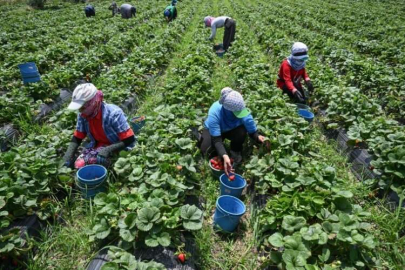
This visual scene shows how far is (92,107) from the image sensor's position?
3.29m

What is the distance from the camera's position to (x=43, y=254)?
2713 mm

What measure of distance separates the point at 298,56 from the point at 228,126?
2572mm

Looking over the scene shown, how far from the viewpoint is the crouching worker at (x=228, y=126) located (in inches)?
142

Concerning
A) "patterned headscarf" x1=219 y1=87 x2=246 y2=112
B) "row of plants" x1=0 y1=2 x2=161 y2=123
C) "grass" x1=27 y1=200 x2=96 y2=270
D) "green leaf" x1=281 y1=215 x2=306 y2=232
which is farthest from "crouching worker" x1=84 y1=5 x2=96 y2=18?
"green leaf" x1=281 y1=215 x2=306 y2=232

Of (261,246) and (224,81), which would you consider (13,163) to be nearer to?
(261,246)

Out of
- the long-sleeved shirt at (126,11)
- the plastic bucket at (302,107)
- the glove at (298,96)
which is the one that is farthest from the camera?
the long-sleeved shirt at (126,11)

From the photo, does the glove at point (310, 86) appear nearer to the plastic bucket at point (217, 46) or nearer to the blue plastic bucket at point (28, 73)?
the plastic bucket at point (217, 46)

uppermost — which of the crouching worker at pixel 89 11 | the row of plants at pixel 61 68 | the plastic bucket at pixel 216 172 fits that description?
the plastic bucket at pixel 216 172

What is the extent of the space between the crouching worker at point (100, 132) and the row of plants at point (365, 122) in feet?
10.6

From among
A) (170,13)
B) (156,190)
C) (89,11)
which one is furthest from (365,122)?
(89,11)

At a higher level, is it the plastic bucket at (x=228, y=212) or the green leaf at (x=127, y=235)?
the green leaf at (x=127, y=235)

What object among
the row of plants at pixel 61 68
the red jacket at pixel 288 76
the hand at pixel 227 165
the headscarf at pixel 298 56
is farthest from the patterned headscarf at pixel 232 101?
the row of plants at pixel 61 68

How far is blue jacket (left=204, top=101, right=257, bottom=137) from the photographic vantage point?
3.84 metres

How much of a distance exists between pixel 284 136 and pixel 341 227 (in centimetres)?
155
